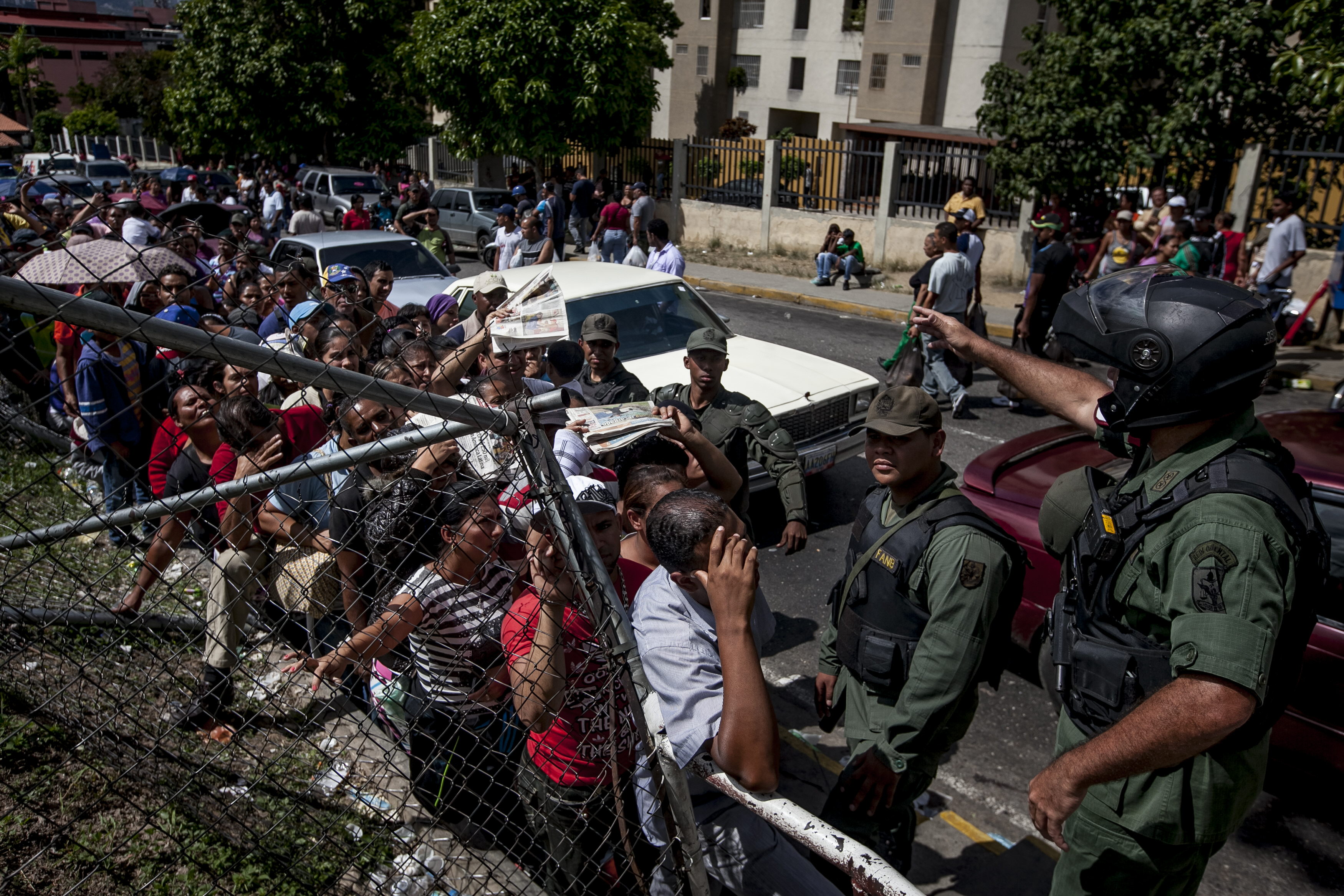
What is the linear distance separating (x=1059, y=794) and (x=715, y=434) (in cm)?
269

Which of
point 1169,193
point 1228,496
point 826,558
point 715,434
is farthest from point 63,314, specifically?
point 1169,193

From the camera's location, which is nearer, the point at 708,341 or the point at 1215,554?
the point at 1215,554

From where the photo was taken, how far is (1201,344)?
2.05m

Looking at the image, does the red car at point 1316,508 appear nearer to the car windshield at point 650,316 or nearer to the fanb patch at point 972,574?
the fanb patch at point 972,574

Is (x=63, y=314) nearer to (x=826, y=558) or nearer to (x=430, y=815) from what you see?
(x=430, y=815)

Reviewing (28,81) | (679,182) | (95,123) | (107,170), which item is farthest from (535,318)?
(28,81)

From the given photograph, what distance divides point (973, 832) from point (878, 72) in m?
34.7

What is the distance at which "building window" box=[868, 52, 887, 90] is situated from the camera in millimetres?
33656

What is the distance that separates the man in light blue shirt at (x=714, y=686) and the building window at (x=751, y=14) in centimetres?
3907

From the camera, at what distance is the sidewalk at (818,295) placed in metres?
14.0

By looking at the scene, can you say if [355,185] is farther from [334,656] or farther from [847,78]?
[334,656]

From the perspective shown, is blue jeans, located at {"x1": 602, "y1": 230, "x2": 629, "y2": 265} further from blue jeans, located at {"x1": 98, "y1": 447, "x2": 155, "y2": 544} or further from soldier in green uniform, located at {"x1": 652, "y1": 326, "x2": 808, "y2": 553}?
soldier in green uniform, located at {"x1": 652, "y1": 326, "x2": 808, "y2": 553}

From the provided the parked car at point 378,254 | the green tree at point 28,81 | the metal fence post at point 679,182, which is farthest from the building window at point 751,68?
the green tree at point 28,81

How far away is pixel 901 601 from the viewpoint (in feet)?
9.13
